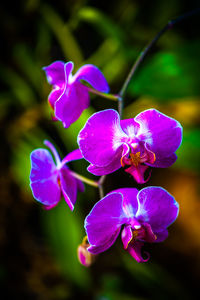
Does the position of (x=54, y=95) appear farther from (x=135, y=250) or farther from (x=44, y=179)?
(x=135, y=250)

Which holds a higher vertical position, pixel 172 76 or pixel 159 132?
pixel 159 132

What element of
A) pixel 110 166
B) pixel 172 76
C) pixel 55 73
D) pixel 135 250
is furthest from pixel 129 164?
pixel 172 76

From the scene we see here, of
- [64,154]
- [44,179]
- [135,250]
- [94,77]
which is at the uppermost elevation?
[94,77]

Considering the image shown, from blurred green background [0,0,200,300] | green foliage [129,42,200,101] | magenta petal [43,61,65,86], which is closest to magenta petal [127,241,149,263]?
magenta petal [43,61,65,86]

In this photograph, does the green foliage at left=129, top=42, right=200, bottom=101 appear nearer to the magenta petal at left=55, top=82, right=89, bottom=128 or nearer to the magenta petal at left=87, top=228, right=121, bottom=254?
the magenta petal at left=55, top=82, right=89, bottom=128

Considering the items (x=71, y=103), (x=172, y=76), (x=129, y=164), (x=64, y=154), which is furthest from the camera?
(x=64, y=154)

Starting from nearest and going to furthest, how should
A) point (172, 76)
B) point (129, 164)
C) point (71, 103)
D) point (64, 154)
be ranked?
1. point (129, 164)
2. point (71, 103)
3. point (172, 76)
4. point (64, 154)

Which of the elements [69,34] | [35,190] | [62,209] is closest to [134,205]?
[35,190]

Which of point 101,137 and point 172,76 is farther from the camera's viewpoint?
point 172,76
